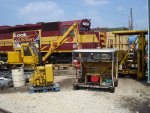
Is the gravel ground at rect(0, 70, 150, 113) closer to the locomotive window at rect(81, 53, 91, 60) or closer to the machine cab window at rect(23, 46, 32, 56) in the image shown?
the locomotive window at rect(81, 53, 91, 60)

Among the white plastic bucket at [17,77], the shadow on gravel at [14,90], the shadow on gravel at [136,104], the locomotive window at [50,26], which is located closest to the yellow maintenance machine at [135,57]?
the shadow on gravel at [136,104]

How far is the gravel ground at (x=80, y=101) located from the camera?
1046 centimetres

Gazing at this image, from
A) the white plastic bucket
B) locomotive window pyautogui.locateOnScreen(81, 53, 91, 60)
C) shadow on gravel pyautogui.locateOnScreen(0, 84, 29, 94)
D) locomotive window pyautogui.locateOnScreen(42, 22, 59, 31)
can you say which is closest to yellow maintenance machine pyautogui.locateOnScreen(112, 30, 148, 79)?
locomotive window pyautogui.locateOnScreen(81, 53, 91, 60)

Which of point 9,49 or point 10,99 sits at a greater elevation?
point 9,49

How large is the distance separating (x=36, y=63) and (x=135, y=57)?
591 cm

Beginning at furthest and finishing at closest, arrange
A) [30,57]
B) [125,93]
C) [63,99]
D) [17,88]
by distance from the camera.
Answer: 1. [30,57]
2. [17,88]
3. [125,93]
4. [63,99]

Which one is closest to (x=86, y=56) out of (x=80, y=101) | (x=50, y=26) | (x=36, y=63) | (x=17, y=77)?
(x=80, y=101)

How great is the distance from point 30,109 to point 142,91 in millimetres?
5418

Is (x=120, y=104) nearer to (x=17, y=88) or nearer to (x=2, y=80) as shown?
(x=17, y=88)

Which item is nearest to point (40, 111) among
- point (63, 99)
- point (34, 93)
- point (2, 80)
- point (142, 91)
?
point (63, 99)

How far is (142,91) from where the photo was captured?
45.6 feet

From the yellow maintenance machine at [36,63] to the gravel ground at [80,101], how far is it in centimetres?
62

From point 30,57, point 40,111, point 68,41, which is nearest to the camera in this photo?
point 40,111

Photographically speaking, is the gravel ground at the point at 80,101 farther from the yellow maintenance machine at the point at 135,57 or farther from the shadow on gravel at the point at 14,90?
the yellow maintenance machine at the point at 135,57
